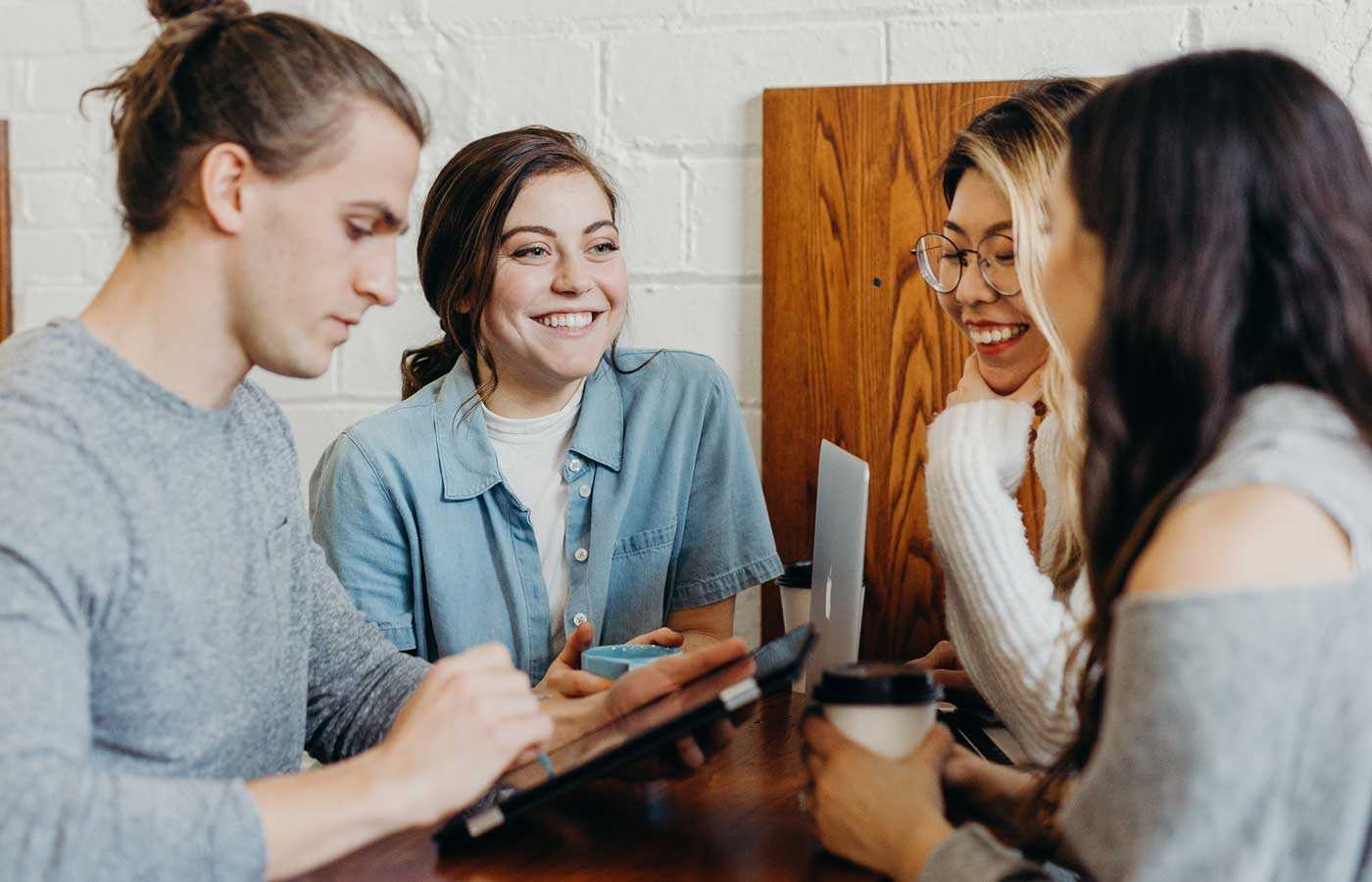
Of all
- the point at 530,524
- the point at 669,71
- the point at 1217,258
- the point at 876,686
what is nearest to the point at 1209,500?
the point at 1217,258

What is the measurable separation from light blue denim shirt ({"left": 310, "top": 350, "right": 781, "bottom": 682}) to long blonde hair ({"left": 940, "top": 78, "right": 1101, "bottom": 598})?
0.43 metres

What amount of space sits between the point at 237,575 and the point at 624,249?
3.17 ft

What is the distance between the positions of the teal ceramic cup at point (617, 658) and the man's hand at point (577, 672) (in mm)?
14

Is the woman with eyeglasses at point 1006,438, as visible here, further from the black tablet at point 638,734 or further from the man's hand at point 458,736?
the man's hand at point 458,736

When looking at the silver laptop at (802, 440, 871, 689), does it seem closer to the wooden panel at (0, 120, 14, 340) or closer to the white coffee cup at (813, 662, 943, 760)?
the white coffee cup at (813, 662, 943, 760)

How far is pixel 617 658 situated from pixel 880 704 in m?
0.43

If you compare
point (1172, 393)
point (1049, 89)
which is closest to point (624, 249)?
point (1049, 89)

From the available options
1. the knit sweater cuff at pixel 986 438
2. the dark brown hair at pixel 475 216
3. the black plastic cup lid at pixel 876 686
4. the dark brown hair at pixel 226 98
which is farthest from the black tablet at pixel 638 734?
the dark brown hair at pixel 475 216

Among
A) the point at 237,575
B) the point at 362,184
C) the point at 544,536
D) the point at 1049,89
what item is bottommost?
the point at 544,536

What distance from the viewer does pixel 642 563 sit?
62.5 inches

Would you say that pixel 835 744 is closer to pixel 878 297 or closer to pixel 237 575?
pixel 237 575

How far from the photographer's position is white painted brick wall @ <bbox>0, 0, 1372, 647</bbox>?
1667 mm

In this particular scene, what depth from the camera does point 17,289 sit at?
1999 mm

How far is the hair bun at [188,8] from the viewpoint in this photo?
95cm
